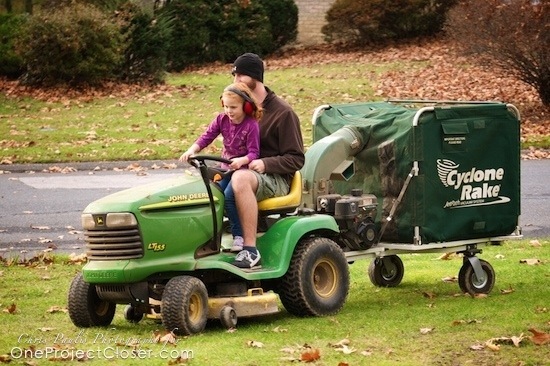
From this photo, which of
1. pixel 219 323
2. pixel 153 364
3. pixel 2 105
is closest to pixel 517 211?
pixel 219 323

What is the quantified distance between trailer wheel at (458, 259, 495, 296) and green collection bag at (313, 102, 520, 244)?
Result: 243mm

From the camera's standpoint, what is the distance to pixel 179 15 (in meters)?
29.9

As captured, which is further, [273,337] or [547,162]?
[547,162]

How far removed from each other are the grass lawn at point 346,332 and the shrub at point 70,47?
14552mm

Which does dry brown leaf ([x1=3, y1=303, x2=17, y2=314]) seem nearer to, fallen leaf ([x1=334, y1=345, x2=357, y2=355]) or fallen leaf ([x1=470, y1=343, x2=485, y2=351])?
fallen leaf ([x1=334, y1=345, x2=357, y2=355])

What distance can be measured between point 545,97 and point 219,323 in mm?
14935

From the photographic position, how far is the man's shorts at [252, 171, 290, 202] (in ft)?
26.2

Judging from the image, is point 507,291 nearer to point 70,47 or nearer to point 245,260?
point 245,260

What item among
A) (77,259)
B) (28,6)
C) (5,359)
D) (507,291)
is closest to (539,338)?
(507,291)

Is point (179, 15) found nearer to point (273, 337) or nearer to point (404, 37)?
point (404, 37)

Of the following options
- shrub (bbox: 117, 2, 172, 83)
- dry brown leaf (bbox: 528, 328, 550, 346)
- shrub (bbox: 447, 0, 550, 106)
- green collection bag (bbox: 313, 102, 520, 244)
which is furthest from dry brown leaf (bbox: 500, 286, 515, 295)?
shrub (bbox: 117, 2, 172, 83)

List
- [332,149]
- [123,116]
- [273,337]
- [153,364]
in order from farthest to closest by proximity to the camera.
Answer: [123,116]
[332,149]
[273,337]
[153,364]

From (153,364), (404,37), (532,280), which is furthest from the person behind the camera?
(404,37)

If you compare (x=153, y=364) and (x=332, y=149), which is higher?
(x=332, y=149)
